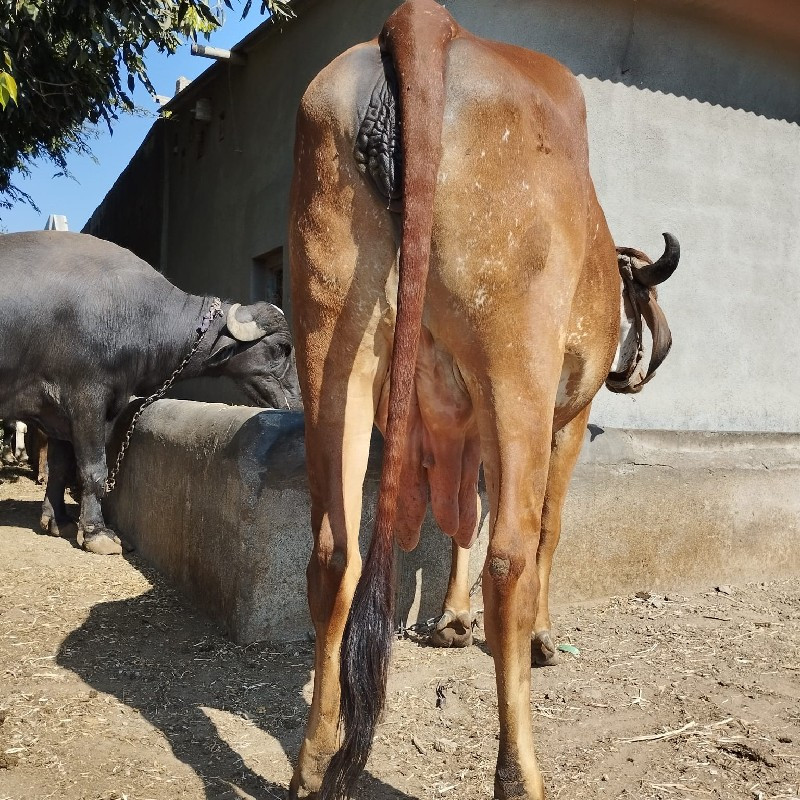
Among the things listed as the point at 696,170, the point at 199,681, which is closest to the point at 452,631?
the point at 199,681

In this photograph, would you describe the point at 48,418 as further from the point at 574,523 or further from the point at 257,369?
the point at 574,523

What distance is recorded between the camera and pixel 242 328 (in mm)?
6359

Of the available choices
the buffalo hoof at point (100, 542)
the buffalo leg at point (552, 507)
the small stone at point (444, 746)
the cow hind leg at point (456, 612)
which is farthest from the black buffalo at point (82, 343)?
the small stone at point (444, 746)

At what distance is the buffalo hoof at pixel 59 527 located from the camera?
5.81 m

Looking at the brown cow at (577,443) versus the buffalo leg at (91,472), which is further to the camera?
the buffalo leg at (91,472)

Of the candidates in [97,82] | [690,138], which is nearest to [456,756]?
[690,138]

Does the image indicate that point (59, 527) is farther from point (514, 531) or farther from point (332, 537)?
point (514, 531)

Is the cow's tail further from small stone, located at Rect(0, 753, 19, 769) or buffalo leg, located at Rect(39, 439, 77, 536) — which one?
buffalo leg, located at Rect(39, 439, 77, 536)

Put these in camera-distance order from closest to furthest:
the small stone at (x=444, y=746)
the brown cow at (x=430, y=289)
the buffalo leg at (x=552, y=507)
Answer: the brown cow at (x=430, y=289) → the small stone at (x=444, y=746) → the buffalo leg at (x=552, y=507)

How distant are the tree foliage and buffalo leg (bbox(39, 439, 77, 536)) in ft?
7.99

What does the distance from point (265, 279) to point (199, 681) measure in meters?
7.10

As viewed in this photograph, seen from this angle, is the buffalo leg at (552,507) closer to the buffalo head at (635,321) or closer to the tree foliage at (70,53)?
the buffalo head at (635,321)

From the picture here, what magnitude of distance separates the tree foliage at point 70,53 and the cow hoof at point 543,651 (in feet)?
12.0

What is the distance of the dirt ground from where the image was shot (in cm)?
244
